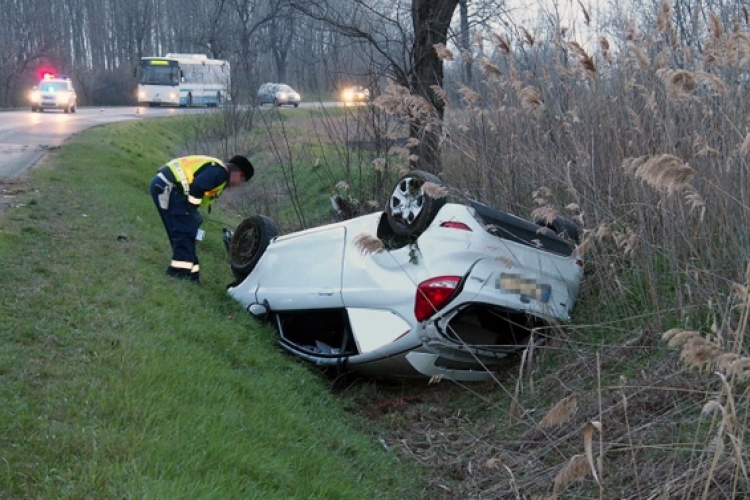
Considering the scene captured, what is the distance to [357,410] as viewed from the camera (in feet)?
22.0

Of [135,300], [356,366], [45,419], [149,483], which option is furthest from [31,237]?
[149,483]

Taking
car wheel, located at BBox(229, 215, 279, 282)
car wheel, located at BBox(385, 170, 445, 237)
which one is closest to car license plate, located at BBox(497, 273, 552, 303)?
car wheel, located at BBox(385, 170, 445, 237)

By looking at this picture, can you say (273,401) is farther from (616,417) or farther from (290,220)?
(290,220)

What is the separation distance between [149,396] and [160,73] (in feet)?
148

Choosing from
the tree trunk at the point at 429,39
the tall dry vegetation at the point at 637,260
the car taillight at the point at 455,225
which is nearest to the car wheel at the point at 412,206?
the car taillight at the point at 455,225

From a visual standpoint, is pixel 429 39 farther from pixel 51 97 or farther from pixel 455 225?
pixel 51 97

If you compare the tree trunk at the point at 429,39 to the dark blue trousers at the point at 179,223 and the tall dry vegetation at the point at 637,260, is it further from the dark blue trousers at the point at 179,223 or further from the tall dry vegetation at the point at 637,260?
the dark blue trousers at the point at 179,223

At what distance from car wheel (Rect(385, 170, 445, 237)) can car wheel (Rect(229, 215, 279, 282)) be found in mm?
1567

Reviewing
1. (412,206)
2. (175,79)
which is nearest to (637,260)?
(412,206)

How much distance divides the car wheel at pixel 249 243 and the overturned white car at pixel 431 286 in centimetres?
73

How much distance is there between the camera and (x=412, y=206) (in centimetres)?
654

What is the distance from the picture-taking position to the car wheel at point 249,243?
26.0ft

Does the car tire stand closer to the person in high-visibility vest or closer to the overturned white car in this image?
the overturned white car

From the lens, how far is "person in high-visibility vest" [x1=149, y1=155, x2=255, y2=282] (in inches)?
325
